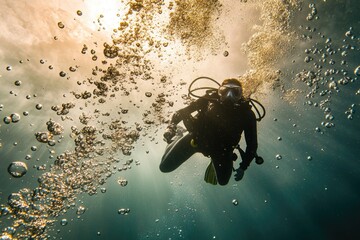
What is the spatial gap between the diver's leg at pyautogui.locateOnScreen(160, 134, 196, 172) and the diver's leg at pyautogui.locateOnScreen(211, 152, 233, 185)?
773mm

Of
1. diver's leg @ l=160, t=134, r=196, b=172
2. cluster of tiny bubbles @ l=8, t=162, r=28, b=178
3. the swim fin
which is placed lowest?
the swim fin

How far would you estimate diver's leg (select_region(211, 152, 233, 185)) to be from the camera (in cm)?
559

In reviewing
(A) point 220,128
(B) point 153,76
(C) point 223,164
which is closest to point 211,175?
(C) point 223,164

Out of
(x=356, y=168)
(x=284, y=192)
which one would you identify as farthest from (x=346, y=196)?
(x=284, y=192)

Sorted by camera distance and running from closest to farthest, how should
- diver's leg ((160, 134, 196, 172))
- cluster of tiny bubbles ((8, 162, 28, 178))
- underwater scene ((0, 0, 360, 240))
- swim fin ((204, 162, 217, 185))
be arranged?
cluster of tiny bubbles ((8, 162, 28, 178)) → diver's leg ((160, 134, 196, 172)) → swim fin ((204, 162, 217, 185)) → underwater scene ((0, 0, 360, 240))

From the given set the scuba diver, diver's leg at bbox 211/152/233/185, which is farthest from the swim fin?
the scuba diver

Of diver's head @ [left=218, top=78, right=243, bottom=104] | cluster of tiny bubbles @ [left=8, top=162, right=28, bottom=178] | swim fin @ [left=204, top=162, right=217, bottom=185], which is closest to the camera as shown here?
diver's head @ [left=218, top=78, right=243, bottom=104]

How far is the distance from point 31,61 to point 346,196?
51.5 m

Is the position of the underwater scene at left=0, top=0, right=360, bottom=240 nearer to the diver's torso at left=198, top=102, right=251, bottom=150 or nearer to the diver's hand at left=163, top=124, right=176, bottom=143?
the diver's torso at left=198, top=102, right=251, bottom=150

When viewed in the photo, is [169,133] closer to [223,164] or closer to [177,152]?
[177,152]

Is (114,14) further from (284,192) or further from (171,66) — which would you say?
(284,192)

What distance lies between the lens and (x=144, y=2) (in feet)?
26.9

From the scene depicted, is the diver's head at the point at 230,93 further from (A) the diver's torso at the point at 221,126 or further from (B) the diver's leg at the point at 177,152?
(B) the diver's leg at the point at 177,152

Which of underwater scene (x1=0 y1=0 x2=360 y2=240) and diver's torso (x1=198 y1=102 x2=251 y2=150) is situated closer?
diver's torso (x1=198 y1=102 x2=251 y2=150)
